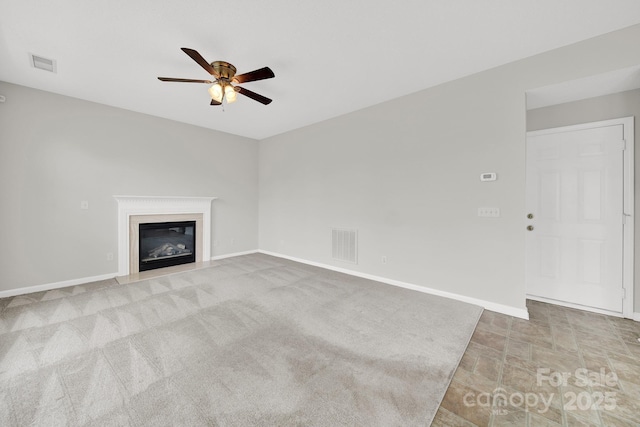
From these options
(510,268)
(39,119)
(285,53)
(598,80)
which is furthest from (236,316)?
(598,80)

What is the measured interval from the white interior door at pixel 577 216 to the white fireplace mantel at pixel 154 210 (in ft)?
18.5

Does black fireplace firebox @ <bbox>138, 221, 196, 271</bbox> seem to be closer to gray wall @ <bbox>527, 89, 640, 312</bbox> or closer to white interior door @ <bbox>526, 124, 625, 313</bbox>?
white interior door @ <bbox>526, 124, 625, 313</bbox>

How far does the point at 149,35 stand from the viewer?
226cm

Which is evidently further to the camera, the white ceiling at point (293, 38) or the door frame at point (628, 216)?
the door frame at point (628, 216)

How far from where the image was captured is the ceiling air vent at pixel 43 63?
262 cm

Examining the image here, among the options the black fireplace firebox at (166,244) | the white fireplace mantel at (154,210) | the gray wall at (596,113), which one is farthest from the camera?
the black fireplace firebox at (166,244)

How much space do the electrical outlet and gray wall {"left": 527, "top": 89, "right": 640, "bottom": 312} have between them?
1300 mm

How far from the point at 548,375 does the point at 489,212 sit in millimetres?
1677

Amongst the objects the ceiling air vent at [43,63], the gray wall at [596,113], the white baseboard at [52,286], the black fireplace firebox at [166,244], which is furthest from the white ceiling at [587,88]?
the white baseboard at [52,286]

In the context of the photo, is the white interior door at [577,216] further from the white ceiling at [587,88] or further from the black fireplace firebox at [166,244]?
the black fireplace firebox at [166,244]

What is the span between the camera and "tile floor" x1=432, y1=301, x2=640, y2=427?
141 centimetres

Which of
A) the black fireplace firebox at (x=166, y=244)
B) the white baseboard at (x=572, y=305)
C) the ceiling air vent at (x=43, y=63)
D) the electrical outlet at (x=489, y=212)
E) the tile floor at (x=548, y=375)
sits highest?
the ceiling air vent at (x=43, y=63)

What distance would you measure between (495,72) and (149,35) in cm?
376

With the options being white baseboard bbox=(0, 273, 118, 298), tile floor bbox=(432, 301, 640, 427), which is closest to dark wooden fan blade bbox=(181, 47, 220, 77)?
Answer: tile floor bbox=(432, 301, 640, 427)
